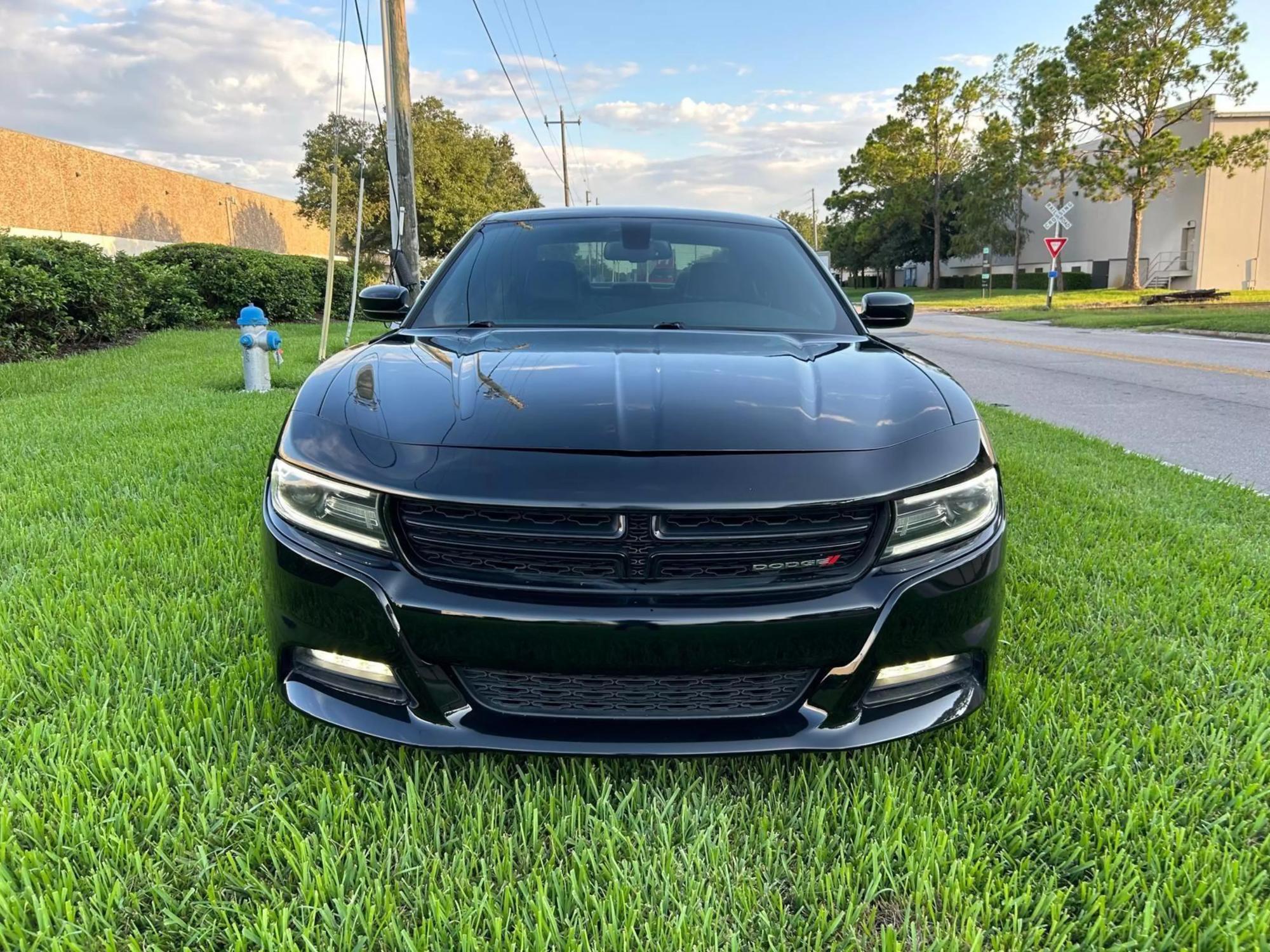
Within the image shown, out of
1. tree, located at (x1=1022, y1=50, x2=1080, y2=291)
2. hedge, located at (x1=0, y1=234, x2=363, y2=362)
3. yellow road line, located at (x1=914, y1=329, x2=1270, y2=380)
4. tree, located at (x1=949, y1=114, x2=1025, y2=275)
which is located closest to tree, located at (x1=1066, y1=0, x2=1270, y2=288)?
tree, located at (x1=1022, y1=50, x2=1080, y2=291)

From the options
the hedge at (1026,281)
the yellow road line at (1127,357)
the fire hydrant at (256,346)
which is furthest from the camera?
the hedge at (1026,281)

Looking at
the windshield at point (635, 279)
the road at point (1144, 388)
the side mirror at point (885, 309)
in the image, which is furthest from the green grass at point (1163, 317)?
the windshield at point (635, 279)

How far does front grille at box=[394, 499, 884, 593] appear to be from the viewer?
160 cm

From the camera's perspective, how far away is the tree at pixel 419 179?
895 inches

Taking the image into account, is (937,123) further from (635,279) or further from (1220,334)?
(635,279)

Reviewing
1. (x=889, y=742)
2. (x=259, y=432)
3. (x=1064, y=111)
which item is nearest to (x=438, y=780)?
(x=889, y=742)

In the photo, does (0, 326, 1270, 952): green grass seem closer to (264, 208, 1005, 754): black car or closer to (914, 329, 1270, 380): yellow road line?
(264, 208, 1005, 754): black car

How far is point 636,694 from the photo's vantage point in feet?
5.46

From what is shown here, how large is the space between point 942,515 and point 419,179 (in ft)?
76.8

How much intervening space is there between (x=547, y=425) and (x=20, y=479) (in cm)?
397

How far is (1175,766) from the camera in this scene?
193 centimetres

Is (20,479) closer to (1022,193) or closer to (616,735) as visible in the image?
(616,735)

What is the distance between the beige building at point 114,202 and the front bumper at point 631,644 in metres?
22.0

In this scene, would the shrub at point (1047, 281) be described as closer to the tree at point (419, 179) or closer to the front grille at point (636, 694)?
the tree at point (419, 179)
